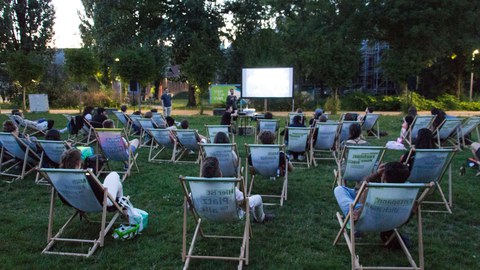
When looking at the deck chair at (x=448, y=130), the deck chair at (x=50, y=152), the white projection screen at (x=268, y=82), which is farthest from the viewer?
the white projection screen at (x=268, y=82)

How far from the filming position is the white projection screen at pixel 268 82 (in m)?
15.6

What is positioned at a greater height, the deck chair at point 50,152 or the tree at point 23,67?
Result: the tree at point 23,67

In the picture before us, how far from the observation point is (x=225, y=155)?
218 inches

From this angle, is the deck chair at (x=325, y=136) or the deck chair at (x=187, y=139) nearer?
the deck chair at (x=187, y=139)

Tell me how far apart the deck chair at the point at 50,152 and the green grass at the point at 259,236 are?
15.5 inches

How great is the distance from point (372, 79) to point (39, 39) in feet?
126

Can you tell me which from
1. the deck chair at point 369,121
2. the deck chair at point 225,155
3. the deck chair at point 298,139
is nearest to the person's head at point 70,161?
the deck chair at point 225,155

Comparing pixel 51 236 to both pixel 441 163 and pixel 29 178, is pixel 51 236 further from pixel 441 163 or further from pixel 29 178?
pixel 441 163

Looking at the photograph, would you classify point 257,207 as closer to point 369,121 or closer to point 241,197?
point 241,197

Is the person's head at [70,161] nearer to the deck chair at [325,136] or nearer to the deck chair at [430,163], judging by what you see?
the deck chair at [430,163]

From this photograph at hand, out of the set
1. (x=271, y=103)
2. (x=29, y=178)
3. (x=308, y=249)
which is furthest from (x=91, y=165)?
(x=271, y=103)

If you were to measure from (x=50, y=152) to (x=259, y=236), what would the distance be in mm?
3749

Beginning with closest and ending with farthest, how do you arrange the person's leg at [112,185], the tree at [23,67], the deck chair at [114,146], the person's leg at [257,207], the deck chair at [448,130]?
the person's leg at [112,185] → the person's leg at [257,207] → the deck chair at [114,146] → the deck chair at [448,130] → the tree at [23,67]

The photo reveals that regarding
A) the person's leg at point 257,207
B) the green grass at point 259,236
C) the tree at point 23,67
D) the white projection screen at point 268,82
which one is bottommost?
the green grass at point 259,236
